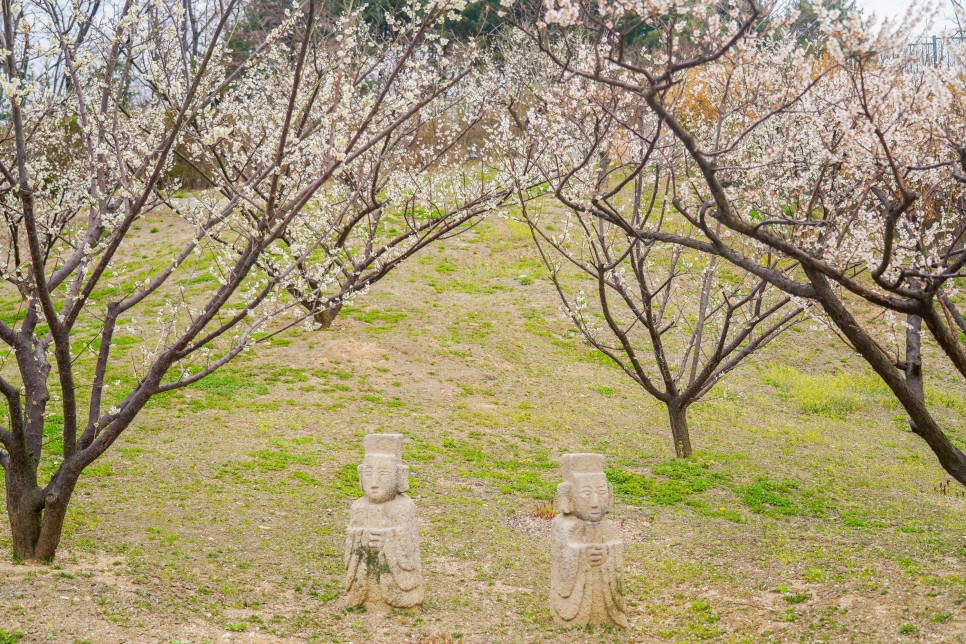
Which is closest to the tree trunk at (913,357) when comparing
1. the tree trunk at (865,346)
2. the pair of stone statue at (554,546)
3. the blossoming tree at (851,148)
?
the blossoming tree at (851,148)

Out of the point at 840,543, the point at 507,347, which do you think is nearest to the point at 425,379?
the point at 507,347

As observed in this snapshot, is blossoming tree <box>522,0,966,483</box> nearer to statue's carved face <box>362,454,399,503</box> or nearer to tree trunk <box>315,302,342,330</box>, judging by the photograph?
statue's carved face <box>362,454,399,503</box>

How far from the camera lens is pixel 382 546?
7.48m

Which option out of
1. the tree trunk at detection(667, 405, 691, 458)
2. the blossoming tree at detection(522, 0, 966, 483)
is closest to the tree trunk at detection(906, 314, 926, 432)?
the blossoming tree at detection(522, 0, 966, 483)

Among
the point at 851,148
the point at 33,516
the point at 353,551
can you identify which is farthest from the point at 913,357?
the point at 33,516

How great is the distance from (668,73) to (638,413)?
10383mm

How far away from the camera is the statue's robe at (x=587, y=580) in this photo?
7.25 meters

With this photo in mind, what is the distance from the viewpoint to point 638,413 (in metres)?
15.0

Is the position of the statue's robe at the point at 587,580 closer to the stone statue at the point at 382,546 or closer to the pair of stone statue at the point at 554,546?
the pair of stone statue at the point at 554,546

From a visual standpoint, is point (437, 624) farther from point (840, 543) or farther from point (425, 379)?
point (425, 379)

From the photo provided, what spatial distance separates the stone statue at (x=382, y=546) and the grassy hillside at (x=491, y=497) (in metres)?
0.21

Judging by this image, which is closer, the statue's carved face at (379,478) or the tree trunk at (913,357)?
the statue's carved face at (379,478)

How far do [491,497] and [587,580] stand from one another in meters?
3.55

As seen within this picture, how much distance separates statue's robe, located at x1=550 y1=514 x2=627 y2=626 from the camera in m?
7.25
